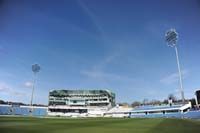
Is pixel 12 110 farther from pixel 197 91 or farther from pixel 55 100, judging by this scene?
pixel 197 91

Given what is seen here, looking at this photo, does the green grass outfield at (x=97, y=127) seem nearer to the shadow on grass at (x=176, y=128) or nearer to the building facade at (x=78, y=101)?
the shadow on grass at (x=176, y=128)

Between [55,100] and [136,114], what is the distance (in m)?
37.2

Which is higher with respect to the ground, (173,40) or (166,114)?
(173,40)

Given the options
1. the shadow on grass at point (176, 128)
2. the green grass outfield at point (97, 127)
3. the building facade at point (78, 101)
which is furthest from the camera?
the building facade at point (78, 101)

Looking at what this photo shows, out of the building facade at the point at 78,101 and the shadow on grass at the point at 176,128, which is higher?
the building facade at the point at 78,101

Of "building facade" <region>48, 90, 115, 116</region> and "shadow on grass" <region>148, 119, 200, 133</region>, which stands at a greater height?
"building facade" <region>48, 90, 115, 116</region>

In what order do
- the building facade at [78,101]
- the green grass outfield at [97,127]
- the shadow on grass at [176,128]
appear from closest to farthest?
the shadow on grass at [176,128], the green grass outfield at [97,127], the building facade at [78,101]

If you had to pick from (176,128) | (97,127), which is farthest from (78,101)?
(176,128)

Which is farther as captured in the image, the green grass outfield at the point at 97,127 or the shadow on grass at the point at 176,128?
the green grass outfield at the point at 97,127

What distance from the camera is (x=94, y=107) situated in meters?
83.4

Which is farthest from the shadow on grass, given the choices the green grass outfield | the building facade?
the building facade

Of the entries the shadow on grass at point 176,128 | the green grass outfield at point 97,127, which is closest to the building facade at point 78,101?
the green grass outfield at point 97,127

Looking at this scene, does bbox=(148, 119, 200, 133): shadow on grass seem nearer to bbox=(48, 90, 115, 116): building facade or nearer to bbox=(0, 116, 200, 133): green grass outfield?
bbox=(0, 116, 200, 133): green grass outfield

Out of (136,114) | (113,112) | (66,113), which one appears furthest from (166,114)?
(66,113)
